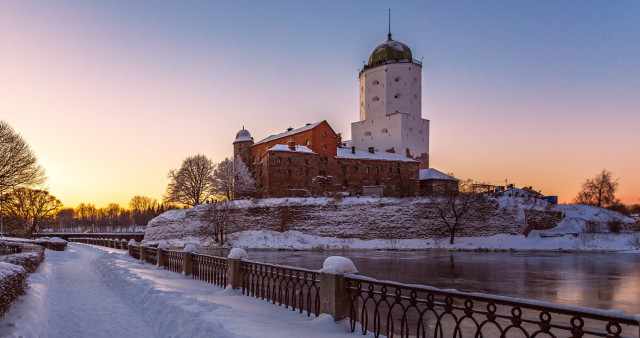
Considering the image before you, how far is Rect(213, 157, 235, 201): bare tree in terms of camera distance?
2544 inches

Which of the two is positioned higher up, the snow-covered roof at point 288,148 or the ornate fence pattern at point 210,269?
the snow-covered roof at point 288,148

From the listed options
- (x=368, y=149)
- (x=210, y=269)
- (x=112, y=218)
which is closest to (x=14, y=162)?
(x=210, y=269)

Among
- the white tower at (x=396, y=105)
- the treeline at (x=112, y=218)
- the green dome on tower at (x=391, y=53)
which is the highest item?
the green dome on tower at (x=391, y=53)

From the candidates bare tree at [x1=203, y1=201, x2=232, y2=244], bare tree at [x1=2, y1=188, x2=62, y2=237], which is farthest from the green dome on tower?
bare tree at [x1=2, y1=188, x2=62, y2=237]

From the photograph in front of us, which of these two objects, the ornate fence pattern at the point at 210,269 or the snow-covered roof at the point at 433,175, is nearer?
the ornate fence pattern at the point at 210,269

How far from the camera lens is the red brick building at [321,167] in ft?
196

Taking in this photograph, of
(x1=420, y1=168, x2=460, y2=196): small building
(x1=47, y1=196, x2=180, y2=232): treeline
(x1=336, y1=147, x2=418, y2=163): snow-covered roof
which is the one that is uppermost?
(x1=336, y1=147, x2=418, y2=163): snow-covered roof

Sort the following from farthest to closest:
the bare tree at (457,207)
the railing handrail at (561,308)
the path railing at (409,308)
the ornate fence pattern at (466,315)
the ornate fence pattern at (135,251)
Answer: the bare tree at (457,207) → the ornate fence pattern at (135,251) → the path railing at (409,308) → the ornate fence pattern at (466,315) → the railing handrail at (561,308)

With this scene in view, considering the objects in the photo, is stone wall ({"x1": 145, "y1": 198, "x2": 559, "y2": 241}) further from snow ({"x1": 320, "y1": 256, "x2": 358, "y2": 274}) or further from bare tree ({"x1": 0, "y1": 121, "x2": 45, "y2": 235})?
snow ({"x1": 320, "y1": 256, "x2": 358, "y2": 274})

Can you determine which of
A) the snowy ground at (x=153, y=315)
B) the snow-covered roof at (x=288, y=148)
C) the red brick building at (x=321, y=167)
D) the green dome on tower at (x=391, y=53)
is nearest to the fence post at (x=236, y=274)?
→ the snowy ground at (x=153, y=315)

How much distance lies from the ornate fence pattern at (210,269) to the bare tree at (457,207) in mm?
38509

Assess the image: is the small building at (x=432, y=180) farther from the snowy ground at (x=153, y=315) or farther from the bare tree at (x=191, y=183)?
the snowy ground at (x=153, y=315)

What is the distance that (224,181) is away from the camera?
64688 millimetres

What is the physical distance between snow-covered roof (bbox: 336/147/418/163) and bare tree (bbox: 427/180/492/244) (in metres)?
15.5
